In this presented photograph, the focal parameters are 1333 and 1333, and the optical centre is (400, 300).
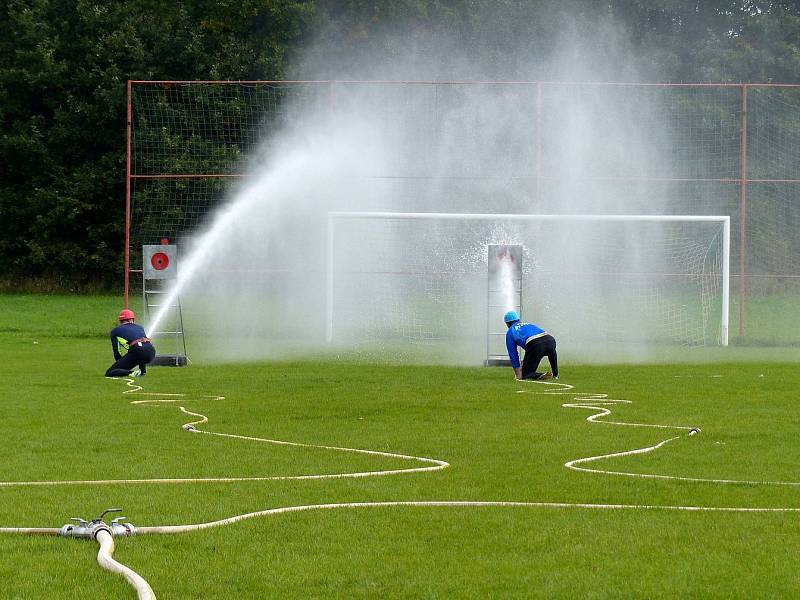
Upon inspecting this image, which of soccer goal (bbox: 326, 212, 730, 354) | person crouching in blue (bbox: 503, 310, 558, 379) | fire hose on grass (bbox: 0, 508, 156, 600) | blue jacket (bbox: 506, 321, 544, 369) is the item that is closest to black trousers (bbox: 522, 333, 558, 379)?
person crouching in blue (bbox: 503, 310, 558, 379)

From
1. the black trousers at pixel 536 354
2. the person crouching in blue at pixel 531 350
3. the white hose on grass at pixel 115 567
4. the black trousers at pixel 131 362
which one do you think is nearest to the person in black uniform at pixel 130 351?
the black trousers at pixel 131 362

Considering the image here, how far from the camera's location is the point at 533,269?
115 feet

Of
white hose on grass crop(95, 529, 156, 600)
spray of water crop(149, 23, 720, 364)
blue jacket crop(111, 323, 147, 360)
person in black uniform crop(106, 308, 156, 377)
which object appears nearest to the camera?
white hose on grass crop(95, 529, 156, 600)

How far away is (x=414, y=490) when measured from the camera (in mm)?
10547

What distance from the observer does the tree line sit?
51.9 meters

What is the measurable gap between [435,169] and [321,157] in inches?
136

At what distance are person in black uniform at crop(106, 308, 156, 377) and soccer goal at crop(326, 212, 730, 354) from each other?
10496mm

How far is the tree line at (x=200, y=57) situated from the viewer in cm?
5191

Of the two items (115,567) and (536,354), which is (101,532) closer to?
(115,567)

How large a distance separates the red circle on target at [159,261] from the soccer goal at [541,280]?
8.73 metres

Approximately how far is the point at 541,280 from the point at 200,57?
2349 cm

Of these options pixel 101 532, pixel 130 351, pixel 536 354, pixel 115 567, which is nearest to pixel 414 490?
pixel 101 532

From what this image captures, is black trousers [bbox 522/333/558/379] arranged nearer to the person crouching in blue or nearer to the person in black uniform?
the person crouching in blue

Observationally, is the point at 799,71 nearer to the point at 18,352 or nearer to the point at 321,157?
the point at 321,157
